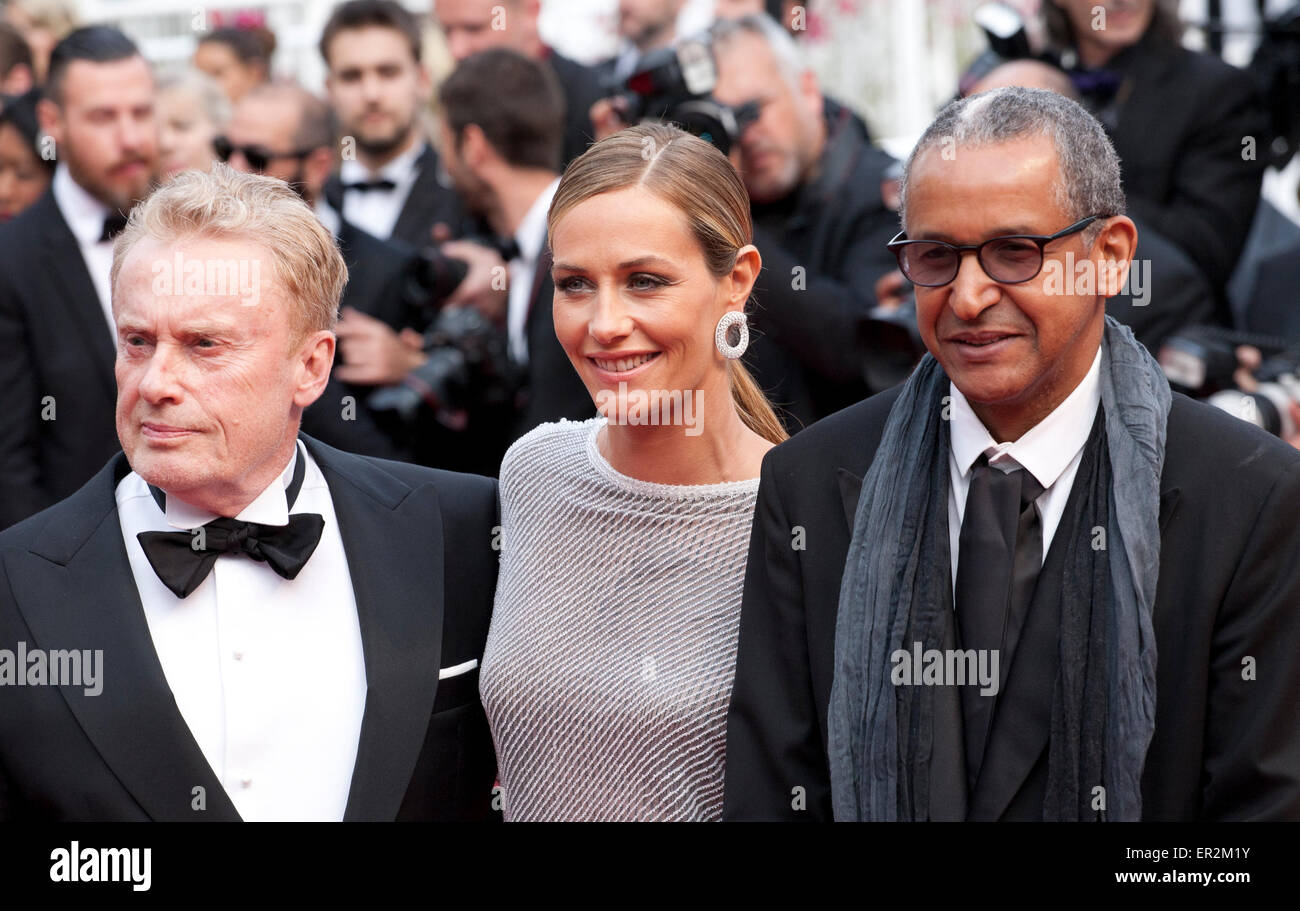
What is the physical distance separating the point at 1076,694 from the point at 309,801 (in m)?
1.09

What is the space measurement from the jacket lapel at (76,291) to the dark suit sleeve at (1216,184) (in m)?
2.60

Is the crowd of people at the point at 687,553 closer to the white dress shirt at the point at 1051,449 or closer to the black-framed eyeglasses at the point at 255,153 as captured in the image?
the white dress shirt at the point at 1051,449

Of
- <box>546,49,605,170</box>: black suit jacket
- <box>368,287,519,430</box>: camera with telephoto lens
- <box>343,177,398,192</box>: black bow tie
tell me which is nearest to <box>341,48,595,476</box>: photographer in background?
<box>368,287,519,430</box>: camera with telephoto lens

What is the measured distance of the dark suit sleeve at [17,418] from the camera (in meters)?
4.05

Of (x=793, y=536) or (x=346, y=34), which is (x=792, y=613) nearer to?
(x=793, y=536)

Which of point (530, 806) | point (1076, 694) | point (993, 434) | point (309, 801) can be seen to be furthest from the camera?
point (530, 806)

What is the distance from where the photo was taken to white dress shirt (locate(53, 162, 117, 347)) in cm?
418

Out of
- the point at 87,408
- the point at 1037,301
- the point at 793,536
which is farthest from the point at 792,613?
the point at 87,408

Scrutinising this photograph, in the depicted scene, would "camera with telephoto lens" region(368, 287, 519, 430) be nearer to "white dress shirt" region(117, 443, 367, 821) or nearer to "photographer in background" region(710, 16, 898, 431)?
"photographer in background" region(710, 16, 898, 431)

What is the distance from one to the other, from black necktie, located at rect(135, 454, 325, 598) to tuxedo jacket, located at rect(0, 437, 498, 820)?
8 centimetres

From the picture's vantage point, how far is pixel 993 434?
216 cm

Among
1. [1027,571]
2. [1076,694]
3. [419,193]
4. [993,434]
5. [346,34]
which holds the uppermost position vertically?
[346,34]

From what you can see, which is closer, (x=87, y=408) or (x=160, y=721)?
(x=160, y=721)

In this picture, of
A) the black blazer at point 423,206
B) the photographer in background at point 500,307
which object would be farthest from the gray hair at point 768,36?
the black blazer at point 423,206
